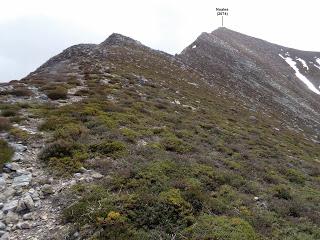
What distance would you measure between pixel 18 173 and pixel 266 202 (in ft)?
31.9

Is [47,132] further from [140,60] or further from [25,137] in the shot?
[140,60]

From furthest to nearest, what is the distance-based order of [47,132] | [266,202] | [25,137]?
[47,132], [25,137], [266,202]

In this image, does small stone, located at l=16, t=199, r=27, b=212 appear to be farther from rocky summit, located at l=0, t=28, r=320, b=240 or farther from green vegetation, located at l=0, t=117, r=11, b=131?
green vegetation, located at l=0, t=117, r=11, b=131

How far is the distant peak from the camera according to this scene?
186 ft

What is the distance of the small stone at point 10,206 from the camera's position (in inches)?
503

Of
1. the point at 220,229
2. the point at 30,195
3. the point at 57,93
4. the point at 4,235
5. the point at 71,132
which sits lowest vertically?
the point at 220,229

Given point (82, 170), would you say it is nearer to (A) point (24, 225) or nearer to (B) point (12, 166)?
(B) point (12, 166)

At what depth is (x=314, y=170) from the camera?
2345 centimetres

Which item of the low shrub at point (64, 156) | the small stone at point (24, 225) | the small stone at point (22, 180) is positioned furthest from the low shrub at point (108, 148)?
the small stone at point (24, 225)

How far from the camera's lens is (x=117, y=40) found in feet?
189

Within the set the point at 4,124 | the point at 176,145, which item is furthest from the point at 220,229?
the point at 4,124

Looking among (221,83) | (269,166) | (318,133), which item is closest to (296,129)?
(318,133)

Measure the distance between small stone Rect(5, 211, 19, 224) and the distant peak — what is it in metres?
45.5

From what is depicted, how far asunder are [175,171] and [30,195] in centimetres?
586
